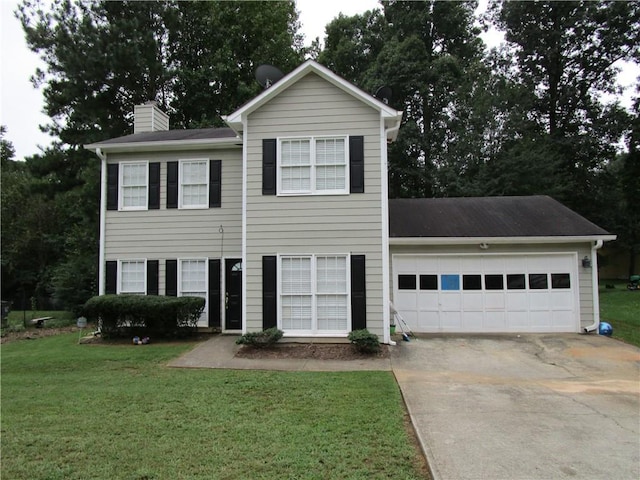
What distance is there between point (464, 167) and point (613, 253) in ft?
65.8

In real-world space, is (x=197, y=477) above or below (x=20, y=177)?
below

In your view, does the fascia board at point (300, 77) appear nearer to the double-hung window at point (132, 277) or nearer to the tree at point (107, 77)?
the double-hung window at point (132, 277)

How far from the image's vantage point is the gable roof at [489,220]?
1140cm

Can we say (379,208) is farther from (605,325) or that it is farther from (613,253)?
(613,253)

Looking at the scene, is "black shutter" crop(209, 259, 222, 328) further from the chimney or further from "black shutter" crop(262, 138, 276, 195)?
the chimney

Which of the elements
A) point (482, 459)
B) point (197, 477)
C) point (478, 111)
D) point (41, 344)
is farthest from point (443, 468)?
point (478, 111)

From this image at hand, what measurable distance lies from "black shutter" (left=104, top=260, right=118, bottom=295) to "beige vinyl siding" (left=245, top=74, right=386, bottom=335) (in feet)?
15.8

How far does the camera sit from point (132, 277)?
12.1m

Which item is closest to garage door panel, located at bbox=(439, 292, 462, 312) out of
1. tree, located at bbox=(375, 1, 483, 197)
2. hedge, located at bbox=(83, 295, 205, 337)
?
hedge, located at bbox=(83, 295, 205, 337)

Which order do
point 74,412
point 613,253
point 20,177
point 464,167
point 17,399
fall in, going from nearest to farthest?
point 74,412
point 17,399
point 464,167
point 20,177
point 613,253

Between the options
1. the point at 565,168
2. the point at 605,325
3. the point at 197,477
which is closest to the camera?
the point at 197,477

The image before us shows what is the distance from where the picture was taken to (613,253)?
32.8m

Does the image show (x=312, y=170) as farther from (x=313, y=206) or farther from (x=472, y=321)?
(x=472, y=321)

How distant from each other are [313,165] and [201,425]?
6.70m
